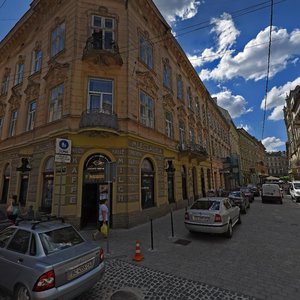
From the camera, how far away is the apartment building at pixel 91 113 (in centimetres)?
1018

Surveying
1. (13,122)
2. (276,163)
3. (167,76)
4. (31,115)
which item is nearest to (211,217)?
(167,76)

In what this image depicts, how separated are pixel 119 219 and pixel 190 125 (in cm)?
1350

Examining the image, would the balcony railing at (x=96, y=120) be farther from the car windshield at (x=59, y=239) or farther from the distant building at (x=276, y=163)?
the distant building at (x=276, y=163)

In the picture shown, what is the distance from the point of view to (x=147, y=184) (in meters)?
12.5

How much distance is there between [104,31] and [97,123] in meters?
6.00

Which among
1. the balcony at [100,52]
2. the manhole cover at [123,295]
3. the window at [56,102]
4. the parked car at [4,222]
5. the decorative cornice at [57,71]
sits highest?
the balcony at [100,52]

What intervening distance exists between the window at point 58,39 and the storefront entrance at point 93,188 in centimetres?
725

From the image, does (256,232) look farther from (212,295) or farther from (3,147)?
(3,147)

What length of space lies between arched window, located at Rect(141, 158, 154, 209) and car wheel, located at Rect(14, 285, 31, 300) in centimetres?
825

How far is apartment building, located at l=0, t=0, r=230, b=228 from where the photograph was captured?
10180mm

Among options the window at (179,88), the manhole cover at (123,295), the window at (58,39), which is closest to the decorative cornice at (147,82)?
the window at (58,39)

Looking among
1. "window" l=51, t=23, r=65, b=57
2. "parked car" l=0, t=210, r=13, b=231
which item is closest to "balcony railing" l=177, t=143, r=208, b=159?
"window" l=51, t=23, r=65, b=57

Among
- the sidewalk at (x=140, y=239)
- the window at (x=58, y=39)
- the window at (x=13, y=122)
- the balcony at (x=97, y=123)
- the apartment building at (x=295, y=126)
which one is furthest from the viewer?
the apartment building at (x=295, y=126)

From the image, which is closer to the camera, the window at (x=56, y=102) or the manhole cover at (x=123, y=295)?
the manhole cover at (x=123, y=295)
